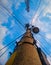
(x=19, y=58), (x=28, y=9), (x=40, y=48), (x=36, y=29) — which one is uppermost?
(x=28, y=9)

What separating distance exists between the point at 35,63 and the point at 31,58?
0.63 m

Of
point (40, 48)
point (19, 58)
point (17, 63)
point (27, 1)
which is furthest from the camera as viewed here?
point (27, 1)

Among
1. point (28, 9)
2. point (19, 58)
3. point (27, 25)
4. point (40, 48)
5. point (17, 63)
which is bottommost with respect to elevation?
point (17, 63)

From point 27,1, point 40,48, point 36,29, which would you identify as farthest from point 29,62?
point 27,1

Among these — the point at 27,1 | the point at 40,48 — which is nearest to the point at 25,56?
the point at 40,48

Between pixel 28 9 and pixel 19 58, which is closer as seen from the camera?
pixel 19 58

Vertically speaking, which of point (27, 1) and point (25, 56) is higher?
point (27, 1)

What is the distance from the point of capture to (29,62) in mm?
9539

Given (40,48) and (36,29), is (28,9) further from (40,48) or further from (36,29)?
(40,48)

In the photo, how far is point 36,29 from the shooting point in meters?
23.5

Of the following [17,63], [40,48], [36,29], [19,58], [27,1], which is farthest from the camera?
[27,1]

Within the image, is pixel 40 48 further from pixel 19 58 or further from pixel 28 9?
pixel 19 58

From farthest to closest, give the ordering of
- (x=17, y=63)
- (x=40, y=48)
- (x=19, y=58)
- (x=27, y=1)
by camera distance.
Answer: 1. (x=27, y=1)
2. (x=40, y=48)
3. (x=19, y=58)
4. (x=17, y=63)

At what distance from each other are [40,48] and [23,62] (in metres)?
12.6
